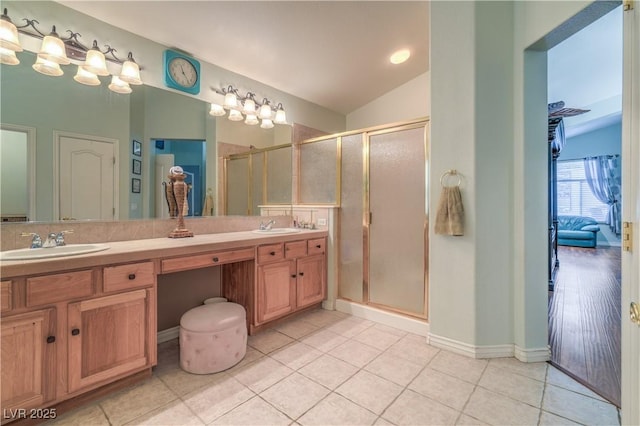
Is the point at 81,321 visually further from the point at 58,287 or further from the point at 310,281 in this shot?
the point at 310,281

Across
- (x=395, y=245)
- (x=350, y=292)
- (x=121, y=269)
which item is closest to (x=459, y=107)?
Answer: (x=395, y=245)

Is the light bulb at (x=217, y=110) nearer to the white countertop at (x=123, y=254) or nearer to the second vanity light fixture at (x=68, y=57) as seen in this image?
the second vanity light fixture at (x=68, y=57)

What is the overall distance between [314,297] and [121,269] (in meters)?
1.81

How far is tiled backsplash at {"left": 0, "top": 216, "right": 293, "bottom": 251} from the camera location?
169cm

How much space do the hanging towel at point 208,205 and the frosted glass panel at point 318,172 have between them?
113 centimetres

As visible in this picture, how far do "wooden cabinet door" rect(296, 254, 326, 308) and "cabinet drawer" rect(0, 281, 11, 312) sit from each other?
1.92m

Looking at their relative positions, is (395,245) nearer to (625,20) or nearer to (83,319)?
(625,20)

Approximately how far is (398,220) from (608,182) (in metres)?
8.76

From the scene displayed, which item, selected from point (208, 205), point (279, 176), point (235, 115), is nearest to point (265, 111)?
point (235, 115)

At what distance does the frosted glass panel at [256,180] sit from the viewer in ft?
10.4

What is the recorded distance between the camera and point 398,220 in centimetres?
266

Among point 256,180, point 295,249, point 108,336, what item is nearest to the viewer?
point 108,336

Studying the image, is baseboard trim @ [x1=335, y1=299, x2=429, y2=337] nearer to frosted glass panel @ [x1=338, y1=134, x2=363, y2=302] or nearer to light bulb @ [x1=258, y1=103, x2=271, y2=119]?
frosted glass panel @ [x1=338, y1=134, x2=363, y2=302]

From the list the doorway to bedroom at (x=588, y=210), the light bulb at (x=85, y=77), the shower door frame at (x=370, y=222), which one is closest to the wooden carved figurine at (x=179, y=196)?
the light bulb at (x=85, y=77)
